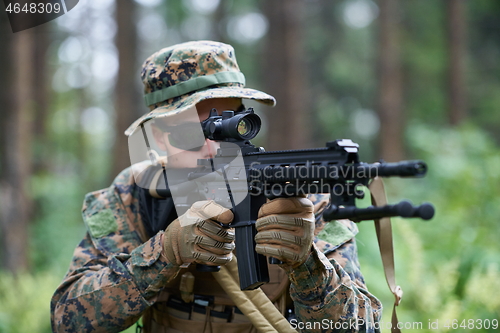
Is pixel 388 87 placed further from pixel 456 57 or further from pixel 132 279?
pixel 132 279

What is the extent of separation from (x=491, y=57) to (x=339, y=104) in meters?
6.51

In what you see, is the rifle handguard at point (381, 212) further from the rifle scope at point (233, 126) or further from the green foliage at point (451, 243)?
the green foliage at point (451, 243)

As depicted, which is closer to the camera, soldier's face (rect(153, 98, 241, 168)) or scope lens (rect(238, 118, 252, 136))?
scope lens (rect(238, 118, 252, 136))

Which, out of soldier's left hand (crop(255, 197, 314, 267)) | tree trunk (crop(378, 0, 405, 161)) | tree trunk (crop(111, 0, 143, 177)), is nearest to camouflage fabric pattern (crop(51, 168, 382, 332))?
soldier's left hand (crop(255, 197, 314, 267))

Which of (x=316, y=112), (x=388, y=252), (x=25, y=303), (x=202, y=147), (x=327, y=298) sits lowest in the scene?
(x=25, y=303)

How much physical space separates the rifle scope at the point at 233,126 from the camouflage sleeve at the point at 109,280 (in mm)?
672

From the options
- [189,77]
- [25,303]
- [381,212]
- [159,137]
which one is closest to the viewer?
[381,212]

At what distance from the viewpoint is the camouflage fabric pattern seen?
2.24m

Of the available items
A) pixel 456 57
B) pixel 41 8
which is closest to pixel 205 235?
pixel 41 8

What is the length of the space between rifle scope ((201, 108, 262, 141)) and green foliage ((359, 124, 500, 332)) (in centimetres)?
227

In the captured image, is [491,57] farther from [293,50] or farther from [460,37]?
[293,50]

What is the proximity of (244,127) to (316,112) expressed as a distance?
58.7ft

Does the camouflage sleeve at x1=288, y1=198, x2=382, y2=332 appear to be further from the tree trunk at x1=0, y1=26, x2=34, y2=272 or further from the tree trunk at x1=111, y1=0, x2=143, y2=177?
the tree trunk at x1=111, y1=0, x2=143, y2=177

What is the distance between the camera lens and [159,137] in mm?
3080
